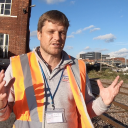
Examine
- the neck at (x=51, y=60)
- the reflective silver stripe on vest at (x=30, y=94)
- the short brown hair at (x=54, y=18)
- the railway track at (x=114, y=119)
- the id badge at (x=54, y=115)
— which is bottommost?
the railway track at (x=114, y=119)

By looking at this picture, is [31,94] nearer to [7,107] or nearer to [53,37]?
[7,107]

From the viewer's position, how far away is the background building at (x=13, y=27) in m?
15.2

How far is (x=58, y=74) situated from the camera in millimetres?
2170

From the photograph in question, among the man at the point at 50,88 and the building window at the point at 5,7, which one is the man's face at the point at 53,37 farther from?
the building window at the point at 5,7

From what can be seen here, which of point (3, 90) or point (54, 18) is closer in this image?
point (3, 90)

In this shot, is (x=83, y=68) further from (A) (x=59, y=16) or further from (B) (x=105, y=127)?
(B) (x=105, y=127)

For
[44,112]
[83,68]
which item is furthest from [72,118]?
[83,68]

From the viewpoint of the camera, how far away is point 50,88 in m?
2.04

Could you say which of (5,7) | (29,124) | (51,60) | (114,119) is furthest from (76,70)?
(5,7)

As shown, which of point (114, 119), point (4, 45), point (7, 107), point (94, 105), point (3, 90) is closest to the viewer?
point (3, 90)

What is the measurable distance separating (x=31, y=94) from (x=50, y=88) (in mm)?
234

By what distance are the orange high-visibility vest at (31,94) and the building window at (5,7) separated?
15.1m

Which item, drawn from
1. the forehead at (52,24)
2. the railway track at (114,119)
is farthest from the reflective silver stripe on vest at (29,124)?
Result: the railway track at (114,119)

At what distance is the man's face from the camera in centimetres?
210
